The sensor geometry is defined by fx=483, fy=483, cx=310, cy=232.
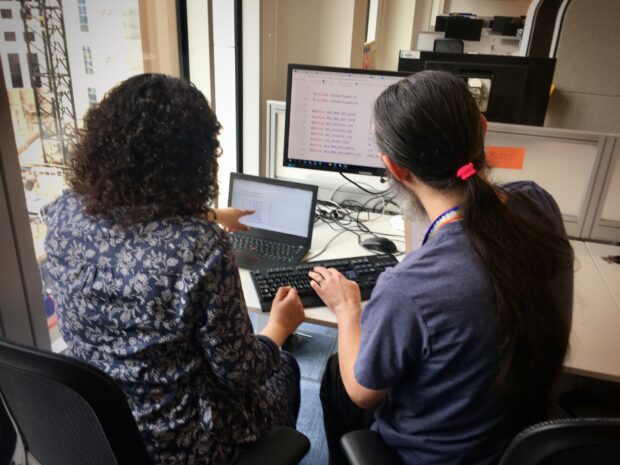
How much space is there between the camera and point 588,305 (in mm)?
1298

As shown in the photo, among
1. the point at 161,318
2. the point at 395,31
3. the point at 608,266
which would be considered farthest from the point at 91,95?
the point at 395,31

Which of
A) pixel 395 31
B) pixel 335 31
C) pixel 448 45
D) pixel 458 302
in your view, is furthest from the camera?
pixel 448 45

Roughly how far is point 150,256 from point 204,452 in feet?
1.32

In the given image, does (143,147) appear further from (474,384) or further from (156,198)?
(474,384)

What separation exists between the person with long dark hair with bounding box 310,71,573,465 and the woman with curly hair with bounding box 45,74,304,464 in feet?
0.93

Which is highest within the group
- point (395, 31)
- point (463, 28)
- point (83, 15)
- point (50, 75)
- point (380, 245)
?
point (463, 28)

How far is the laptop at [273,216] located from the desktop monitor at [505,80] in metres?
0.82

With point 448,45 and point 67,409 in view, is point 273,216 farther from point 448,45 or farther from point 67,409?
point 448,45

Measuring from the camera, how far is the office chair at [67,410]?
574 mm

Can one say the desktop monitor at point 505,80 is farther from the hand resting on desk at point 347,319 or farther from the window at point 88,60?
the window at point 88,60

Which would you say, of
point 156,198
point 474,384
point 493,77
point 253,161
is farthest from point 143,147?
point 253,161

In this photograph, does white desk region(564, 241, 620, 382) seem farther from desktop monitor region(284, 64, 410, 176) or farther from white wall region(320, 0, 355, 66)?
white wall region(320, 0, 355, 66)

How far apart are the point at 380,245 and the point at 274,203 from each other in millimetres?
362

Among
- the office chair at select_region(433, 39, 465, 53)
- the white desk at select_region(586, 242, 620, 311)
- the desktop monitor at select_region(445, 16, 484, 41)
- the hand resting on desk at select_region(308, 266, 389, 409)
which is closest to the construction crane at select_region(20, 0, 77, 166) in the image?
the hand resting on desk at select_region(308, 266, 389, 409)
